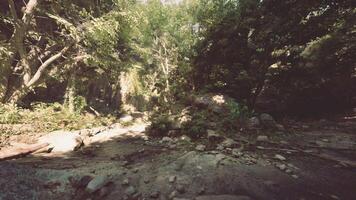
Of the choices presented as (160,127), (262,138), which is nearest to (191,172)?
(262,138)

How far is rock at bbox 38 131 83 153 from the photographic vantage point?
6.81 m

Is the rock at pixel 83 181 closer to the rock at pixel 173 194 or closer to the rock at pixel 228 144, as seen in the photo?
the rock at pixel 173 194

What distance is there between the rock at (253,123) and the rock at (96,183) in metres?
5.70

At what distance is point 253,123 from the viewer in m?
8.31

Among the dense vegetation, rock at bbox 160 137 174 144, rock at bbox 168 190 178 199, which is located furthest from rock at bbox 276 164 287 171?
the dense vegetation

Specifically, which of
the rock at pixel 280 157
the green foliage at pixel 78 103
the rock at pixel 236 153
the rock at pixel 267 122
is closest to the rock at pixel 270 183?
the rock at pixel 236 153

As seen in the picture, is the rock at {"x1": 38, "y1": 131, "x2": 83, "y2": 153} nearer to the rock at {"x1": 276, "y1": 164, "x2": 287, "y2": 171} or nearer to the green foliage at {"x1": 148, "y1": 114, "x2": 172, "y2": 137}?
the green foliage at {"x1": 148, "y1": 114, "x2": 172, "y2": 137}

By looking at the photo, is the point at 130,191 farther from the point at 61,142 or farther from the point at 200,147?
the point at 61,142

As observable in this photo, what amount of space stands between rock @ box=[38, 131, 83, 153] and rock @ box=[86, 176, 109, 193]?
10.3 ft

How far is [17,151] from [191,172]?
484 centimetres

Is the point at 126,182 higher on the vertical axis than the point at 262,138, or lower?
lower

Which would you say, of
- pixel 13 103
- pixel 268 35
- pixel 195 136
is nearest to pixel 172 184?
pixel 195 136

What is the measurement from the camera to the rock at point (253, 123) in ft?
27.0

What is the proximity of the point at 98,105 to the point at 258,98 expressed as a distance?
41.0 feet
